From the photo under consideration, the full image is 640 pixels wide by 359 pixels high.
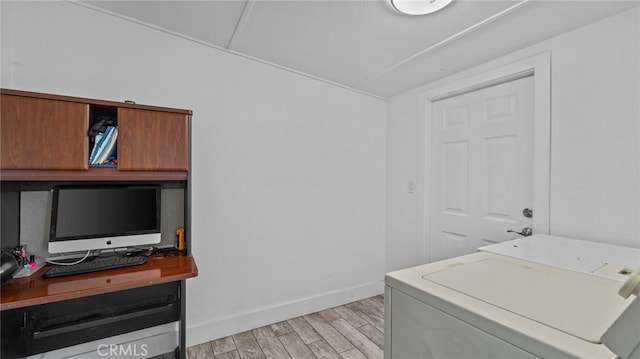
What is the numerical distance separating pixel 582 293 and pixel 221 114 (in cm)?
212

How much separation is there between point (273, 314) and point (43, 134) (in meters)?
1.91

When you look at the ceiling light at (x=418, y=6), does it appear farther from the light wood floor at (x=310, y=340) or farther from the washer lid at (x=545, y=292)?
the light wood floor at (x=310, y=340)

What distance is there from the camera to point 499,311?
62 centimetres

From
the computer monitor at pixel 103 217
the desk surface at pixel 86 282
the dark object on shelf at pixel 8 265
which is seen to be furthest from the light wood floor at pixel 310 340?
the dark object on shelf at pixel 8 265

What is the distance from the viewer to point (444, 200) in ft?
7.91

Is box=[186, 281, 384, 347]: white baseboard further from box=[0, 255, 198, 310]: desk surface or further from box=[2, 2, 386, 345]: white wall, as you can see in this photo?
box=[0, 255, 198, 310]: desk surface

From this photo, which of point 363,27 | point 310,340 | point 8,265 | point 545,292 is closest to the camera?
point 545,292

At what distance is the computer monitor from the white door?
2314mm

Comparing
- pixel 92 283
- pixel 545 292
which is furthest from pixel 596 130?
pixel 92 283

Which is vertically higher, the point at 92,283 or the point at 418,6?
the point at 418,6

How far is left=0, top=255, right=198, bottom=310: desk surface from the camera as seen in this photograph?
1073 millimetres

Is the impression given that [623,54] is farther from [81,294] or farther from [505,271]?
[81,294]

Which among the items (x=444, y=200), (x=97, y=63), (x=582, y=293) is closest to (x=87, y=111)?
(x=97, y=63)

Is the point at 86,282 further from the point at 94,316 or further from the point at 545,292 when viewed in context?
the point at 545,292
